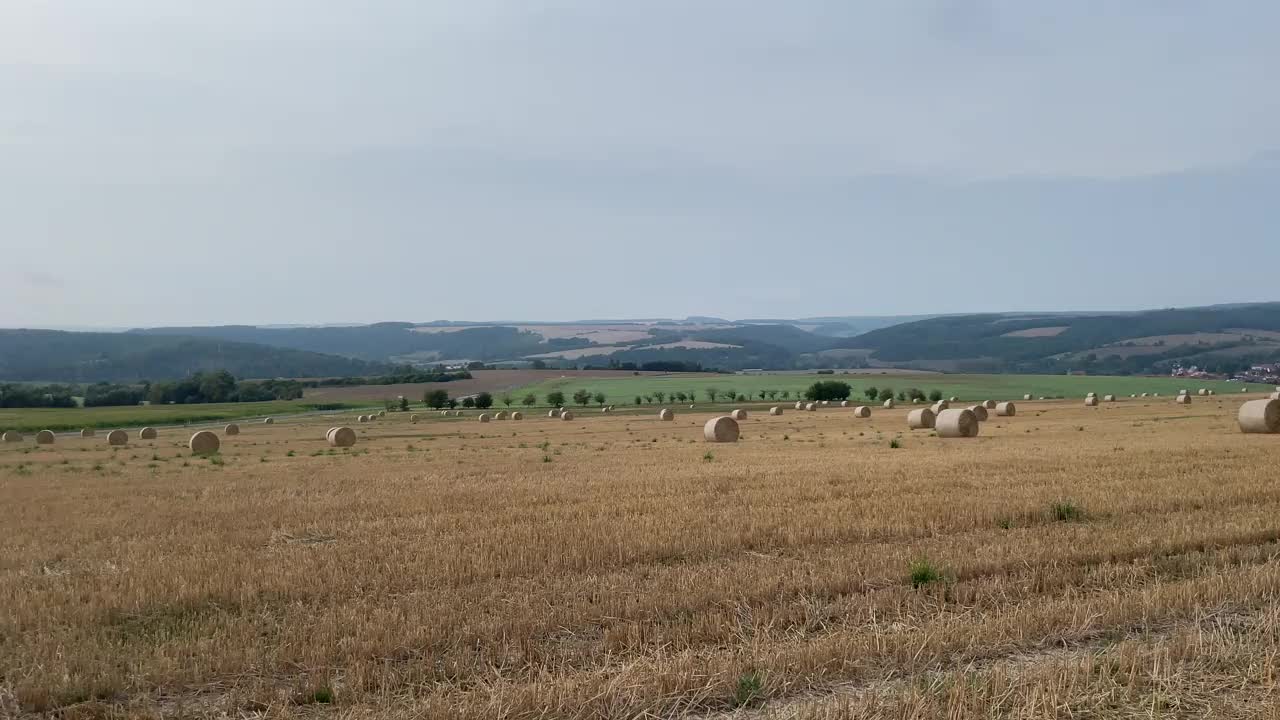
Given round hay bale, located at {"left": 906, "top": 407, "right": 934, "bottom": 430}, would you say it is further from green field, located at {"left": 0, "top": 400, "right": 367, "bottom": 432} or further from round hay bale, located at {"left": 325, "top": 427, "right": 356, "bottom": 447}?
green field, located at {"left": 0, "top": 400, "right": 367, "bottom": 432}

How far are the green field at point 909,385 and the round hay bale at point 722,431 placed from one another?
56163mm

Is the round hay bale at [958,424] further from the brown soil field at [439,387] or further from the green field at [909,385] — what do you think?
the brown soil field at [439,387]

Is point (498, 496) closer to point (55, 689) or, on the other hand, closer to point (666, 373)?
point (55, 689)

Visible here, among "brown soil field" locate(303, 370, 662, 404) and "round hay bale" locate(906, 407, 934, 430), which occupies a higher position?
"round hay bale" locate(906, 407, 934, 430)

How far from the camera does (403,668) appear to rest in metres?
6.70

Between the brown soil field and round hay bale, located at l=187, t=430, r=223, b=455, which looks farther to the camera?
the brown soil field

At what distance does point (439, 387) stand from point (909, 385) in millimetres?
52439

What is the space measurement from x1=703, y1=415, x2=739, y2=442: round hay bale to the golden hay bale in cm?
1547

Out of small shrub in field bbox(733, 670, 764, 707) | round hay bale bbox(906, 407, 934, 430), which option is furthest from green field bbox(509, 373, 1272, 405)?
small shrub in field bbox(733, 670, 764, 707)

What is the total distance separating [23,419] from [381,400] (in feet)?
115

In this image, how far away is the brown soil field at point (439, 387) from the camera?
102 metres

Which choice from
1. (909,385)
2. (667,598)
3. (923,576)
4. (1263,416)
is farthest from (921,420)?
(909,385)

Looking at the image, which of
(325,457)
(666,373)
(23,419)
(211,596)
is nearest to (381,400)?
(23,419)

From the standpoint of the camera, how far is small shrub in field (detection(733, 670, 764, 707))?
6.04m
